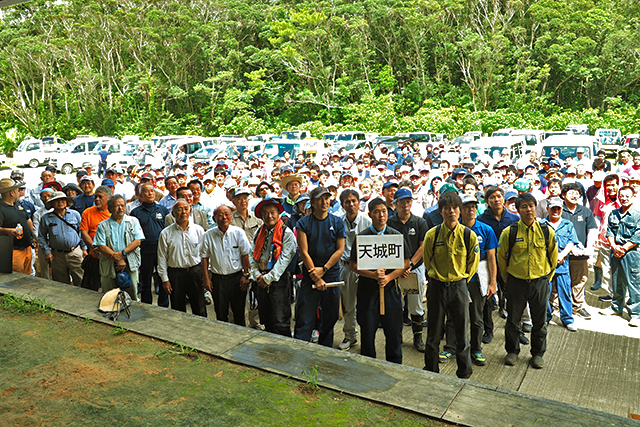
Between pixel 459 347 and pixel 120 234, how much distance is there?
436 centimetres

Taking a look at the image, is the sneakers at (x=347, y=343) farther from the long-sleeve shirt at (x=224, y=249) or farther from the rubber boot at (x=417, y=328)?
the long-sleeve shirt at (x=224, y=249)

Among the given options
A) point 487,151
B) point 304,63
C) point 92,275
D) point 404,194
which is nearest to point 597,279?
point 404,194

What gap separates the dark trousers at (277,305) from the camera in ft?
19.6

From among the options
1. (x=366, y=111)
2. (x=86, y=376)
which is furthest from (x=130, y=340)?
(x=366, y=111)

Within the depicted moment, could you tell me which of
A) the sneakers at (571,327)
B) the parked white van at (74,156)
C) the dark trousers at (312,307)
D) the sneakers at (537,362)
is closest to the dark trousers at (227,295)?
the dark trousers at (312,307)

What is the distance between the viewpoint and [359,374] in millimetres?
4727

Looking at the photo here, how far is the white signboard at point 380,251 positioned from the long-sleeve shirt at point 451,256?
0.99 ft

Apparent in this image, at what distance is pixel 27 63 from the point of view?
139ft

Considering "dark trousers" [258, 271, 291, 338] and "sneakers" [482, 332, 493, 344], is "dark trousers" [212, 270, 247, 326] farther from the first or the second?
"sneakers" [482, 332, 493, 344]

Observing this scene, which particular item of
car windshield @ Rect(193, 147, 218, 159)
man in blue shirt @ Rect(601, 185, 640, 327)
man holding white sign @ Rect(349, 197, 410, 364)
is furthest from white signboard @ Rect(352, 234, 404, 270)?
car windshield @ Rect(193, 147, 218, 159)

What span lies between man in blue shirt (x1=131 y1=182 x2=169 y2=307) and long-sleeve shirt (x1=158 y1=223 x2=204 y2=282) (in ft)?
2.96

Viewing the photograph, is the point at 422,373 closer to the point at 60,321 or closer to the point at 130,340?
the point at 130,340

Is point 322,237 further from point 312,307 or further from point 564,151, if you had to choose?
point 564,151

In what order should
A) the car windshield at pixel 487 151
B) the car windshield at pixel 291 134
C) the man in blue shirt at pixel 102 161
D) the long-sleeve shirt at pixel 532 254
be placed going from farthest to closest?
the car windshield at pixel 291 134 < the man in blue shirt at pixel 102 161 < the car windshield at pixel 487 151 < the long-sleeve shirt at pixel 532 254
